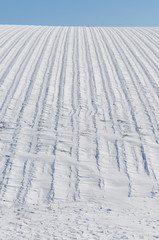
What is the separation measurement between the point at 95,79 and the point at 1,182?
4.64 meters

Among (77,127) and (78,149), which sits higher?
(77,127)

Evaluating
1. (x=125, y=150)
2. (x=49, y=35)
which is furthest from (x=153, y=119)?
(x=49, y=35)

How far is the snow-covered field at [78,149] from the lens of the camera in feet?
10.3

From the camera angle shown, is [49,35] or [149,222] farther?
[49,35]

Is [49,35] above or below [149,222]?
above

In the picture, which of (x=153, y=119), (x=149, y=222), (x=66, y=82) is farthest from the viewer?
(x=66, y=82)

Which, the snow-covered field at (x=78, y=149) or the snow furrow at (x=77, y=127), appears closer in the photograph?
the snow-covered field at (x=78, y=149)

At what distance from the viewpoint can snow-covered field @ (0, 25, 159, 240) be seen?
3154 millimetres

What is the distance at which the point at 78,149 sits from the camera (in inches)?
186

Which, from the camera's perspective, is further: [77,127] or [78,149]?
[77,127]

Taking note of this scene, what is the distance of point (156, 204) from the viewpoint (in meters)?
3.50

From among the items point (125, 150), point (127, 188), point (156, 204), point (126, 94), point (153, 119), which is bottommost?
point (156, 204)

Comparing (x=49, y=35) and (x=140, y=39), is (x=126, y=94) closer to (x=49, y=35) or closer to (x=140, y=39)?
(x=140, y=39)

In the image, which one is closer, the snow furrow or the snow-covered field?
the snow-covered field
